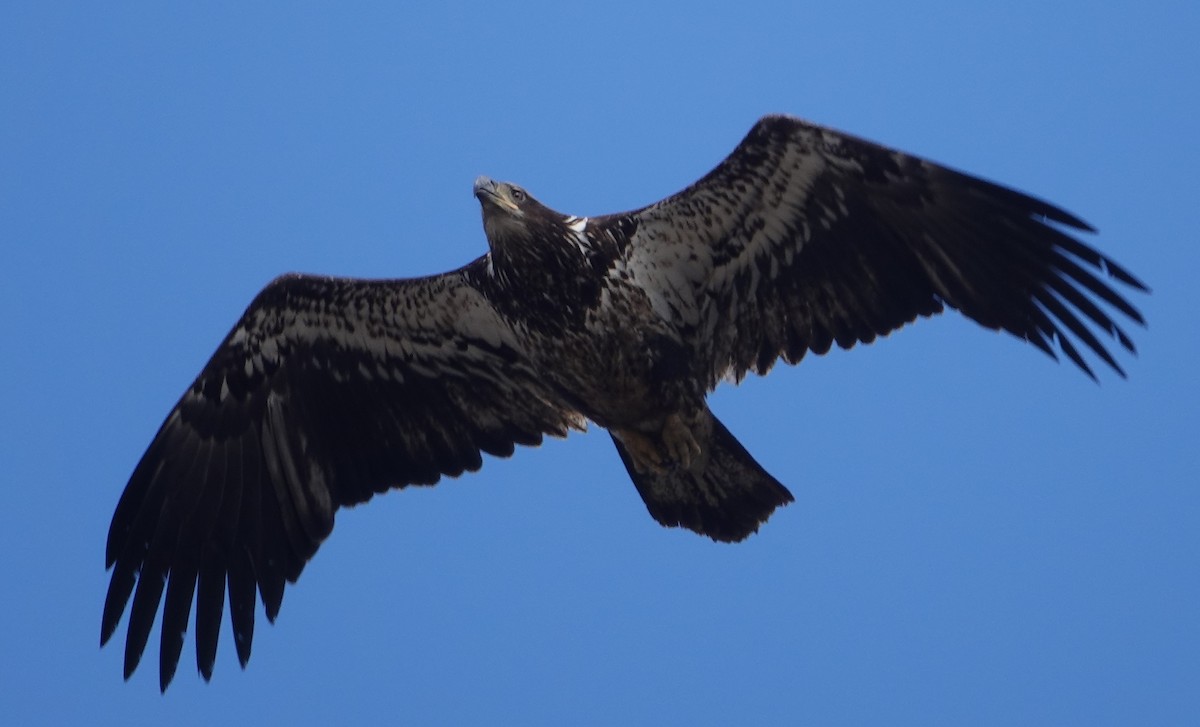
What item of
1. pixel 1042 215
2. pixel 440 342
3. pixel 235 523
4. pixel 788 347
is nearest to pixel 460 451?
pixel 440 342

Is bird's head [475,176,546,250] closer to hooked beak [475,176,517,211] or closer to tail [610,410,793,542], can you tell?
hooked beak [475,176,517,211]

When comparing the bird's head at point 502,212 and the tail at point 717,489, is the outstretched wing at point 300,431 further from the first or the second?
the tail at point 717,489

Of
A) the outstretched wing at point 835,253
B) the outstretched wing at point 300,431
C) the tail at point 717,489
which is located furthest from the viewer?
the outstretched wing at point 300,431

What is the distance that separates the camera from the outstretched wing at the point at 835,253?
10.4m

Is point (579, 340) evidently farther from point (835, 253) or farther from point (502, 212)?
point (835, 253)

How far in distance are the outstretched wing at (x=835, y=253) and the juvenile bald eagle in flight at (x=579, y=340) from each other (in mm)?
14

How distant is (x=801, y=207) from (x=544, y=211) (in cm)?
162

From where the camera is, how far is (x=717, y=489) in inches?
435

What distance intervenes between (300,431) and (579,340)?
2.16 m

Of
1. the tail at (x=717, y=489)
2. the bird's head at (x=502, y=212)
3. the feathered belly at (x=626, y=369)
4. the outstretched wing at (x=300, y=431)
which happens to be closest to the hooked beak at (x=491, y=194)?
the bird's head at (x=502, y=212)

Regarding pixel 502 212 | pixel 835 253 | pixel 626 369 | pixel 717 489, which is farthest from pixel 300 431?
pixel 835 253

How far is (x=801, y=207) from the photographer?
10836mm

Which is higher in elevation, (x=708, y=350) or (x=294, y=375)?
(x=294, y=375)

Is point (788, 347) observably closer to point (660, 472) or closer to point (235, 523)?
point (660, 472)
